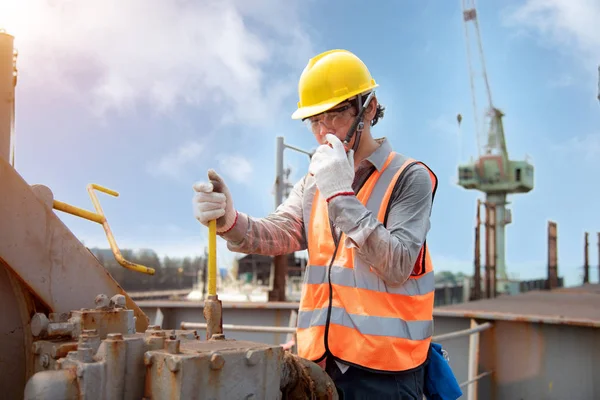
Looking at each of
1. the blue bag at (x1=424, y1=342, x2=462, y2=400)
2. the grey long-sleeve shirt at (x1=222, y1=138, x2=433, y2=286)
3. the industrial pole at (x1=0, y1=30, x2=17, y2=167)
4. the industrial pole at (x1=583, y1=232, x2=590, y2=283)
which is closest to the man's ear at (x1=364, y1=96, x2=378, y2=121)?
the grey long-sleeve shirt at (x1=222, y1=138, x2=433, y2=286)

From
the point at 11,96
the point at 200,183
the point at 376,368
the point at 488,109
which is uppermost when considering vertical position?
the point at 488,109

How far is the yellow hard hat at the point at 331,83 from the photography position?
2.50 meters

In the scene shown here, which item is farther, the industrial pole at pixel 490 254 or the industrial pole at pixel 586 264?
the industrial pole at pixel 586 264

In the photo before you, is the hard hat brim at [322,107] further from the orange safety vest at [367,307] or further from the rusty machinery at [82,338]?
the rusty machinery at [82,338]

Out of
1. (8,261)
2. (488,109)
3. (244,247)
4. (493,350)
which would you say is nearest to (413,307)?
(244,247)

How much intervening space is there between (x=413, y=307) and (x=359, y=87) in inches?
39.8

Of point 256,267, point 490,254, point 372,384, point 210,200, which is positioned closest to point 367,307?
point 372,384

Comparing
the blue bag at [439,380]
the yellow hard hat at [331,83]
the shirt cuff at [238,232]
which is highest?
the yellow hard hat at [331,83]

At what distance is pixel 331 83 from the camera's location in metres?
2.50

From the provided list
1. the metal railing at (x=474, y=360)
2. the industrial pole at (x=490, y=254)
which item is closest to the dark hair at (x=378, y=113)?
the metal railing at (x=474, y=360)

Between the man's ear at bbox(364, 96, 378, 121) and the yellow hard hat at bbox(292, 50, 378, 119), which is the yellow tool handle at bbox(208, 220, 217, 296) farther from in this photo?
the man's ear at bbox(364, 96, 378, 121)

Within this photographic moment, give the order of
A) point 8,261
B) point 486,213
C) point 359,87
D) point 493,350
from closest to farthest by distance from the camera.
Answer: point 8,261 → point 359,87 → point 493,350 → point 486,213

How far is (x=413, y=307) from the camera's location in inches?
91.9

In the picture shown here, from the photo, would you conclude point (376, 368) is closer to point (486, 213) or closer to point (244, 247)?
point (244, 247)
